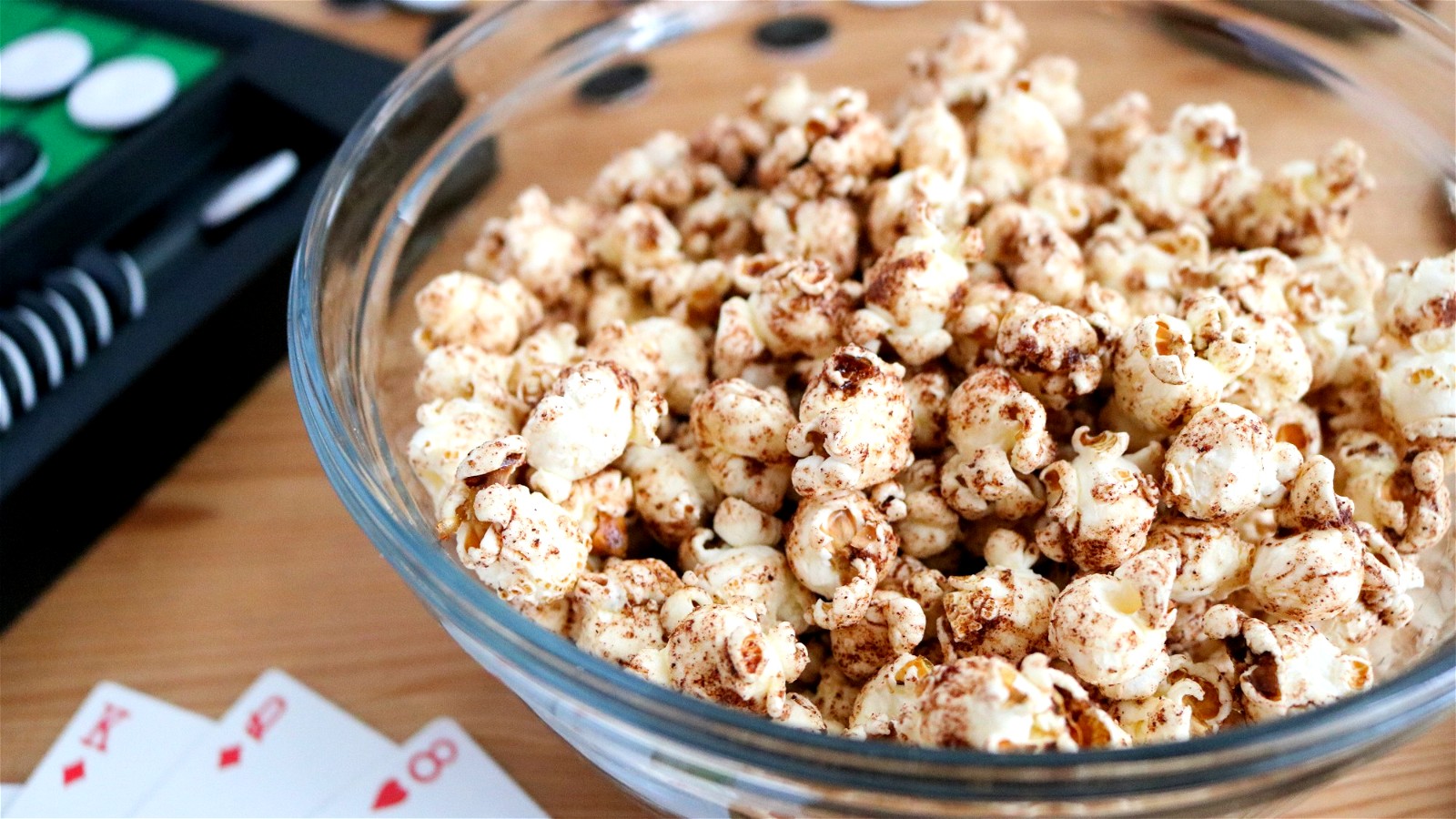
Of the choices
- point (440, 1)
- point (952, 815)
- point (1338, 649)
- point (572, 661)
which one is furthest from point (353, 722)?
point (440, 1)

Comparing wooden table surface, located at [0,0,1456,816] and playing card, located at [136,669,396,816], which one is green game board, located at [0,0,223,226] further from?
playing card, located at [136,669,396,816]

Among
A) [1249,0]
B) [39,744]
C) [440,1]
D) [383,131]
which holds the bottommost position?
[39,744]

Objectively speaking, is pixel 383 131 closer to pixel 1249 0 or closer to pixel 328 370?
pixel 328 370

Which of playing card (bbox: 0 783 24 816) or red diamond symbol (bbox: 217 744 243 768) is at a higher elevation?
red diamond symbol (bbox: 217 744 243 768)

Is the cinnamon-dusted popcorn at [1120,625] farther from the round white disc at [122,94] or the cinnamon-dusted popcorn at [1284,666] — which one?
the round white disc at [122,94]

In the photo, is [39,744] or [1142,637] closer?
[1142,637]

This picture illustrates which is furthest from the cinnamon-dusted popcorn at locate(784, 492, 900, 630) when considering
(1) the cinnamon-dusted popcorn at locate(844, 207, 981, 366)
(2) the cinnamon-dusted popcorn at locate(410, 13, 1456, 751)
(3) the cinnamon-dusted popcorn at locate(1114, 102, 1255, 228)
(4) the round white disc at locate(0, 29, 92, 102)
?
(4) the round white disc at locate(0, 29, 92, 102)

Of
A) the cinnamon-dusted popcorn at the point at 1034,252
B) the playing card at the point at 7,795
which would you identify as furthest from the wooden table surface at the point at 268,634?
the cinnamon-dusted popcorn at the point at 1034,252
